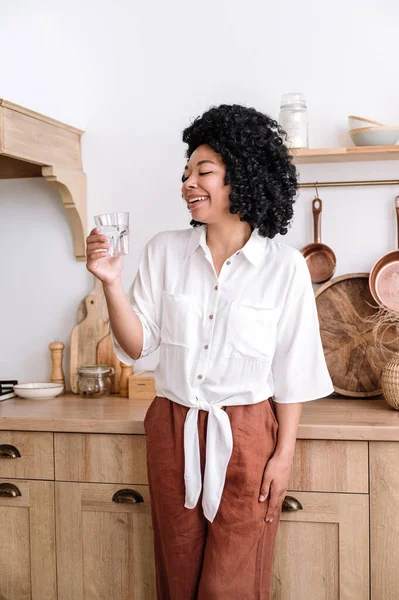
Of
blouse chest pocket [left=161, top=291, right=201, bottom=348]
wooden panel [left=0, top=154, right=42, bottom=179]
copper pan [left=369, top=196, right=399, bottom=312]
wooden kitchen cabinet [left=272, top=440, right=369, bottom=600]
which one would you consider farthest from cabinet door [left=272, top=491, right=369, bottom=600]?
wooden panel [left=0, top=154, right=42, bottom=179]

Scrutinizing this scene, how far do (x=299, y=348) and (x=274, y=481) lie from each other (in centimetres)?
33

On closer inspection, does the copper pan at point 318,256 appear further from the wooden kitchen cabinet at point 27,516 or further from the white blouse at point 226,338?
the wooden kitchen cabinet at point 27,516

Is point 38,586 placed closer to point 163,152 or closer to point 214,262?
point 214,262

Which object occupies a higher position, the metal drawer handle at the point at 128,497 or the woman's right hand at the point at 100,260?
the woman's right hand at the point at 100,260

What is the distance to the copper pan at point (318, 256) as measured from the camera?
2.62 meters

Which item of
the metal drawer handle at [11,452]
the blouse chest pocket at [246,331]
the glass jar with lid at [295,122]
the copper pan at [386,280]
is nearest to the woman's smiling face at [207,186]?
the blouse chest pocket at [246,331]

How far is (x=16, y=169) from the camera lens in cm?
281

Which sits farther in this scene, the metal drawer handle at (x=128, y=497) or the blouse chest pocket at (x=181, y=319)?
the metal drawer handle at (x=128, y=497)

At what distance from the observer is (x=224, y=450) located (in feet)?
6.25

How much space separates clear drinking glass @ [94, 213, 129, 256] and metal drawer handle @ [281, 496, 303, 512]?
86cm

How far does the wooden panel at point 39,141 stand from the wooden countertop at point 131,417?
777 millimetres

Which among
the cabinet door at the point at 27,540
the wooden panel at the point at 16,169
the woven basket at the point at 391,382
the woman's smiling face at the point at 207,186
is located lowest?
the cabinet door at the point at 27,540

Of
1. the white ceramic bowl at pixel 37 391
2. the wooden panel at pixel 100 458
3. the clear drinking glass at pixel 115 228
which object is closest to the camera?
the clear drinking glass at pixel 115 228

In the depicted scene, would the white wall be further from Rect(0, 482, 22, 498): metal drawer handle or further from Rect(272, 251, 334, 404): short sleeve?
Rect(272, 251, 334, 404): short sleeve
